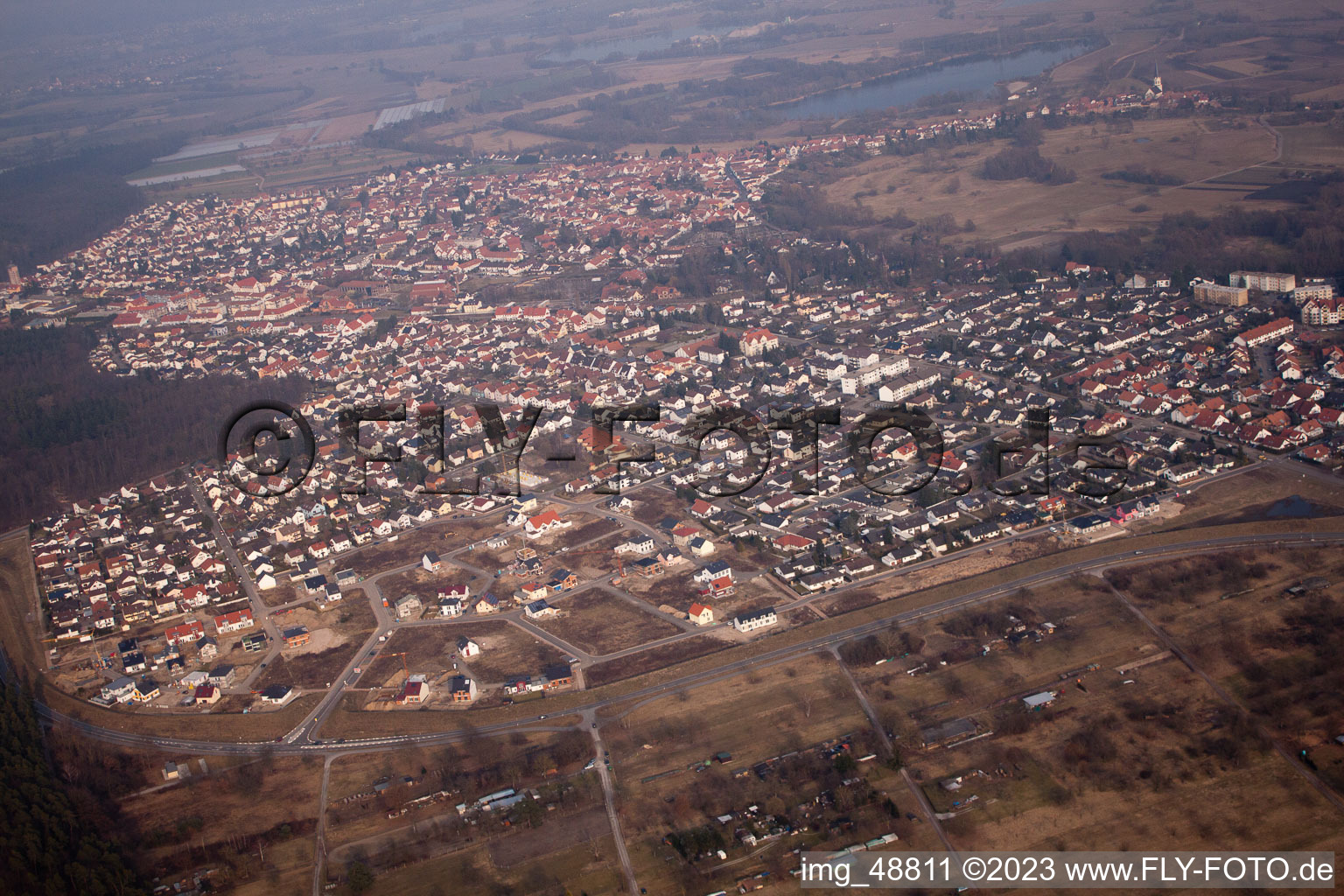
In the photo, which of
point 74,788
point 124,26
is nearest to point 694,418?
point 74,788

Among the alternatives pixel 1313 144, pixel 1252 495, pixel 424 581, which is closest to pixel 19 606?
pixel 424 581

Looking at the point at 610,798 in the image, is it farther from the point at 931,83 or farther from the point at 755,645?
the point at 931,83

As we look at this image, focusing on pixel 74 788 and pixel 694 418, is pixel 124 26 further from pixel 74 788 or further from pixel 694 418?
pixel 74 788

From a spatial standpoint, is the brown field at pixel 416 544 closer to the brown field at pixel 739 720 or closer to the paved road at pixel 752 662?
the paved road at pixel 752 662

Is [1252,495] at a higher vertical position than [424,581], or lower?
lower

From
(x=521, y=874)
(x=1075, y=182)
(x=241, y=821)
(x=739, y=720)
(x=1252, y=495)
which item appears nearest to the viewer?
(x=521, y=874)

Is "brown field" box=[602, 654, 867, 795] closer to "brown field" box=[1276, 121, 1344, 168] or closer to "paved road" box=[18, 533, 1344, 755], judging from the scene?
"paved road" box=[18, 533, 1344, 755]

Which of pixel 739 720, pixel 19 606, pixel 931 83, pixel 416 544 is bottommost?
pixel 739 720
